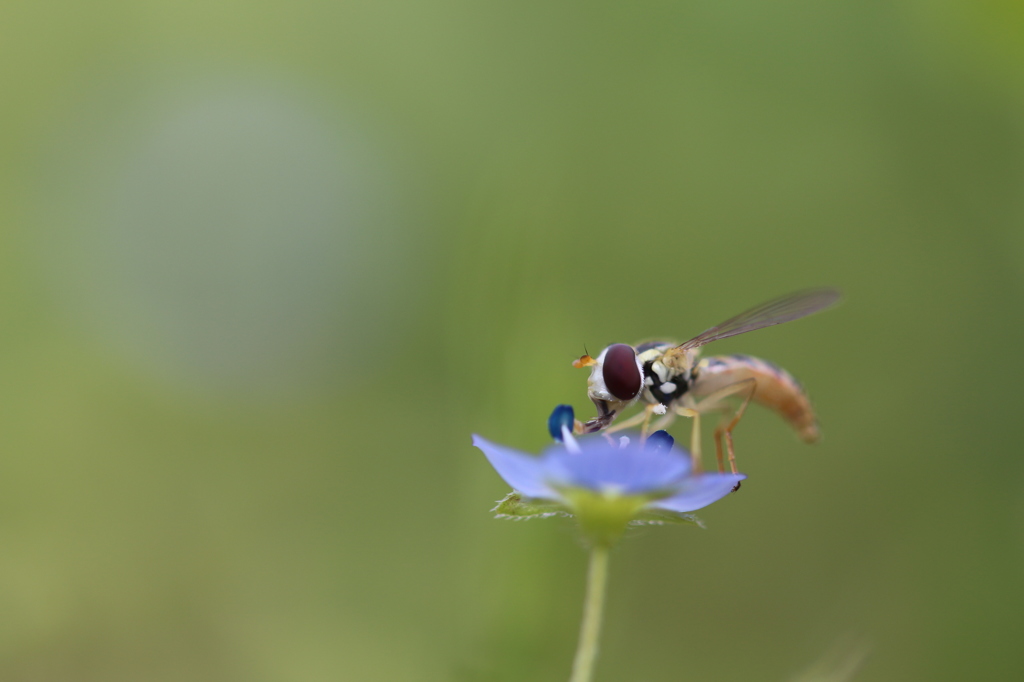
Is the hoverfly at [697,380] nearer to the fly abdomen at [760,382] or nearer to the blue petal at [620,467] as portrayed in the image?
the fly abdomen at [760,382]

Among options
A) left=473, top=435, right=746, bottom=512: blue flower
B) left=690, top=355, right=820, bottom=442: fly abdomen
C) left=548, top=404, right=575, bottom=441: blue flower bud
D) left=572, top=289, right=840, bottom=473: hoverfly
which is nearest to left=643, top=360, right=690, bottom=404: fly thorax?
left=572, top=289, right=840, bottom=473: hoverfly

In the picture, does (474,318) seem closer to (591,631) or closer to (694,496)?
(694,496)

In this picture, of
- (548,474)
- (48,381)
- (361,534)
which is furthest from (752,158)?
(48,381)

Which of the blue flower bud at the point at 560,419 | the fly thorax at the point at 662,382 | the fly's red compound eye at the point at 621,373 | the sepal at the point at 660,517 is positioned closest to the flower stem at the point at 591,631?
the sepal at the point at 660,517

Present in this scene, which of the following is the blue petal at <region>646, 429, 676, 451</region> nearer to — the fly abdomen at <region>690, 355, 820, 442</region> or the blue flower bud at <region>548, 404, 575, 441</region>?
the blue flower bud at <region>548, 404, 575, 441</region>

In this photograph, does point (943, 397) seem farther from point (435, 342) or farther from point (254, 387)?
point (254, 387)

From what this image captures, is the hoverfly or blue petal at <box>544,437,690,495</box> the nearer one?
blue petal at <box>544,437,690,495</box>
